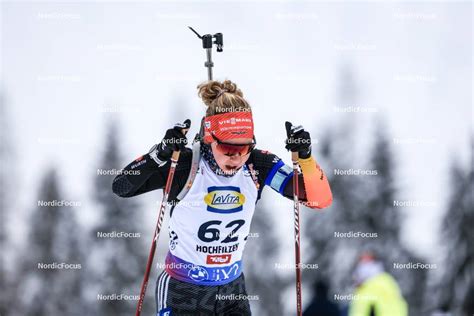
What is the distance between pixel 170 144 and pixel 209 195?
0.36 meters

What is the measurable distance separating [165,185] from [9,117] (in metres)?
24.0

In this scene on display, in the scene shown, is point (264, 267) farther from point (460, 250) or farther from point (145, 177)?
point (145, 177)

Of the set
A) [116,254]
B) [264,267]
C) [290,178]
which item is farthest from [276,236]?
[290,178]

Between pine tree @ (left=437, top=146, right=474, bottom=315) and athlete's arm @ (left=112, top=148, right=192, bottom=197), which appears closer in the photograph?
athlete's arm @ (left=112, top=148, right=192, bottom=197)

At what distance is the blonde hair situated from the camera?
167 inches

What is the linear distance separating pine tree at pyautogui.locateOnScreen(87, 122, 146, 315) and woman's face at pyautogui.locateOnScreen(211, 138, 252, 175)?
12461mm

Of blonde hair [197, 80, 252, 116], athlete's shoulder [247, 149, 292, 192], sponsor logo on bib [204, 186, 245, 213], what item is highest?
blonde hair [197, 80, 252, 116]

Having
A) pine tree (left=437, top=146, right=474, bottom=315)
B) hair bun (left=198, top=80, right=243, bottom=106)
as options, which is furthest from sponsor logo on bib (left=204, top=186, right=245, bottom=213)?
→ pine tree (left=437, top=146, right=474, bottom=315)

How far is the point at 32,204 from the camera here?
22.0 m

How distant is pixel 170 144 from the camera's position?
401cm

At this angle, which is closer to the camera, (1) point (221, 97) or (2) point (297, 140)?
(2) point (297, 140)

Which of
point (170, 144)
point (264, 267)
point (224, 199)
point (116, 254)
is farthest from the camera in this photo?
point (264, 267)

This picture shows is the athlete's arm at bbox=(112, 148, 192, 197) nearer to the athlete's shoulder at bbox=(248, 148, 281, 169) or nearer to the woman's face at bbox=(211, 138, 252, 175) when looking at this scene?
the woman's face at bbox=(211, 138, 252, 175)

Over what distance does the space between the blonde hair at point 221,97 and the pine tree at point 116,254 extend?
40.0 ft
